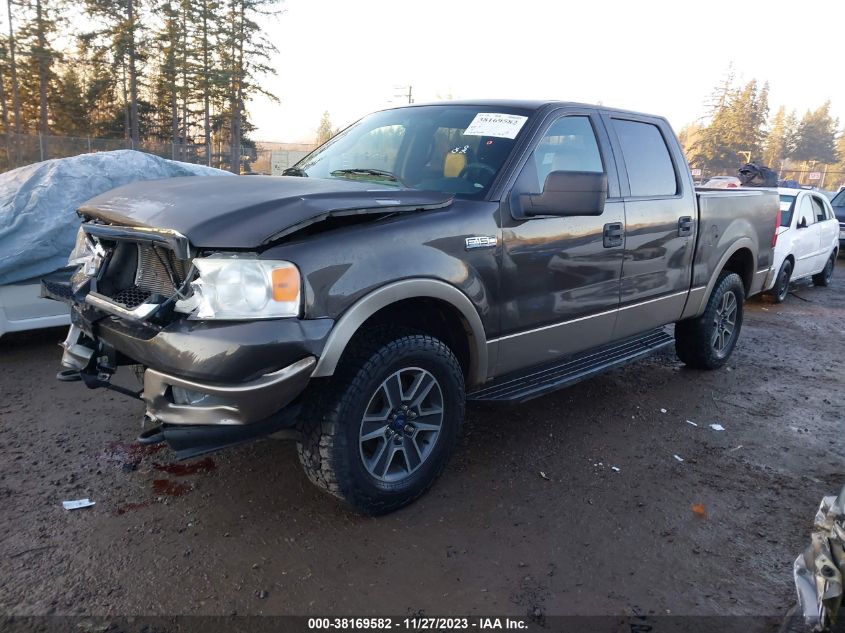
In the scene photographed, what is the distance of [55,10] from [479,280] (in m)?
34.7

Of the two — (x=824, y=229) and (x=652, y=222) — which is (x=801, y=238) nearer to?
(x=824, y=229)

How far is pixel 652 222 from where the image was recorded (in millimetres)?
4309

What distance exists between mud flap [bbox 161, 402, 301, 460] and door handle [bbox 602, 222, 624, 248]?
2396 millimetres

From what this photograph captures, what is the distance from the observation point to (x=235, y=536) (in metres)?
2.86

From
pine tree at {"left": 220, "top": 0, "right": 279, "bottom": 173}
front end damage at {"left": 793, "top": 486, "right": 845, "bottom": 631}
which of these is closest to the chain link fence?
pine tree at {"left": 220, "top": 0, "right": 279, "bottom": 173}

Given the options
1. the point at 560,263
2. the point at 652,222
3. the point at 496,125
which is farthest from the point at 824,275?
the point at 496,125

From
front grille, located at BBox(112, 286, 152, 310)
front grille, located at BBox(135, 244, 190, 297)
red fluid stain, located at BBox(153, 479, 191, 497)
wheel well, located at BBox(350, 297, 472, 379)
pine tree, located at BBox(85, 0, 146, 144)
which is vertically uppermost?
pine tree, located at BBox(85, 0, 146, 144)

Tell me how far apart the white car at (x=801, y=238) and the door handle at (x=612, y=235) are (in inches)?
234

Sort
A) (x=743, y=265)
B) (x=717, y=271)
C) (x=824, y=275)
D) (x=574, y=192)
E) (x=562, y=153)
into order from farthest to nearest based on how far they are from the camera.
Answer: (x=824, y=275) → (x=743, y=265) → (x=717, y=271) → (x=562, y=153) → (x=574, y=192)

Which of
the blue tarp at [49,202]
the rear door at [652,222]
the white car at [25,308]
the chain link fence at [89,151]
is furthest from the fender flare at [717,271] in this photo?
the chain link fence at [89,151]

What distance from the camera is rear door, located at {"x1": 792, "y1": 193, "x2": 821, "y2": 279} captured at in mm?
9555

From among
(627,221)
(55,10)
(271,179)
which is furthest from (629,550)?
(55,10)

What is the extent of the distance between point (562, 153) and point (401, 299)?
5.27ft

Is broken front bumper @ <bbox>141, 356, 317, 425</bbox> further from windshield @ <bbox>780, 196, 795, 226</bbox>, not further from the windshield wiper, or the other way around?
windshield @ <bbox>780, 196, 795, 226</bbox>
